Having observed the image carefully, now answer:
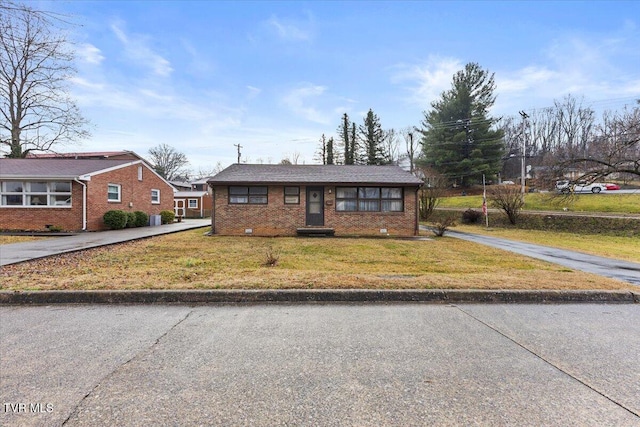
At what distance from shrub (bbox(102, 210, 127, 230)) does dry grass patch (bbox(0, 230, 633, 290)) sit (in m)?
8.03

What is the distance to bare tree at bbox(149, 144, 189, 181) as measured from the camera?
60.7 meters

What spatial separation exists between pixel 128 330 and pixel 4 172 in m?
19.2

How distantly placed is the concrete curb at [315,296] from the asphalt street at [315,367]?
28cm

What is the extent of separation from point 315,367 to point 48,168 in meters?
20.8

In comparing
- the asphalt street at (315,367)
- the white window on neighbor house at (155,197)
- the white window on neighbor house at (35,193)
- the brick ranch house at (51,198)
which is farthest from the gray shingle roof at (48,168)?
the asphalt street at (315,367)

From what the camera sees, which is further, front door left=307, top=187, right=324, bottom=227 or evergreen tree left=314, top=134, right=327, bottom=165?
evergreen tree left=314, top=134, right=327, bottom=165

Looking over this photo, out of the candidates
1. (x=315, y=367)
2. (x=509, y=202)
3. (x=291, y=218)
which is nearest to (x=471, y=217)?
(x=509, y=202)

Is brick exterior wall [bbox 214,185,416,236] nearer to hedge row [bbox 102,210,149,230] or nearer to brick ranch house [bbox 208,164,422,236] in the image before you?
brick ranch house [bbox 208,164,422,236]

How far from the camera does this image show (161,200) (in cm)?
2405

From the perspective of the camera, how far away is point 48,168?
1709 cm

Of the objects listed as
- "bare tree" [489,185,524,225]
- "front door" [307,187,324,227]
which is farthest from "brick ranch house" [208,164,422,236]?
"bare tree" [489,185,524,225]

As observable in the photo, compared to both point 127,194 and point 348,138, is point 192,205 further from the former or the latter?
point 348,138

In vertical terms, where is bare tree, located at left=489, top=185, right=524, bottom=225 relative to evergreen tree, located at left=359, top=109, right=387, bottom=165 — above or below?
below

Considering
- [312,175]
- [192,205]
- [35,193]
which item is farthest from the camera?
[192,205]
